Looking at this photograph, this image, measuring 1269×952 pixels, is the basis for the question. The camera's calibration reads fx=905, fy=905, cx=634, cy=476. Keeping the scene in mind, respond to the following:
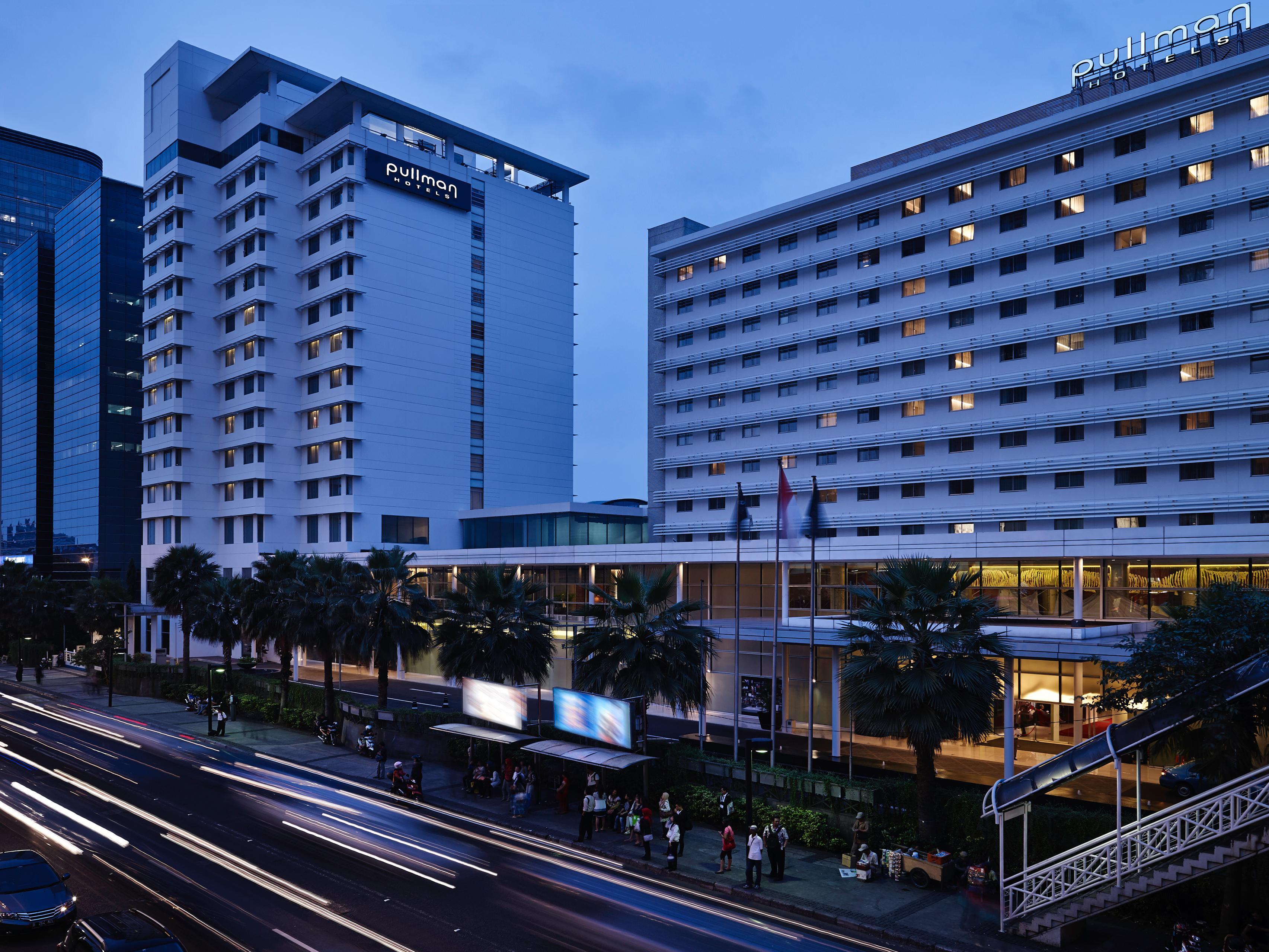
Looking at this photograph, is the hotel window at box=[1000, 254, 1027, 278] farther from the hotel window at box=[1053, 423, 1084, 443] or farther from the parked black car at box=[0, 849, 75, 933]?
the parked black car at box=[0, 849, 75, 933]

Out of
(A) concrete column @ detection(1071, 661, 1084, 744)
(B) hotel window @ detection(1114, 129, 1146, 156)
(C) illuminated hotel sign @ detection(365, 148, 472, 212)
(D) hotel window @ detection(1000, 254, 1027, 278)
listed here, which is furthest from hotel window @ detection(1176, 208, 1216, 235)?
(C) illuminated hotel sign @ detection(365, 148, 472, 212)

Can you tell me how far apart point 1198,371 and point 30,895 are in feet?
201

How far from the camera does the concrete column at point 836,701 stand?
3938cm

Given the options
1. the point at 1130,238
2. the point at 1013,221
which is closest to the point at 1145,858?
the point at 1130,238

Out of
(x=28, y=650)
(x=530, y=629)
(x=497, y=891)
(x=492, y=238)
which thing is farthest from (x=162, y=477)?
(x=497, y=891)

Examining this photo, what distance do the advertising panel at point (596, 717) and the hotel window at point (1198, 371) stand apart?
144ft

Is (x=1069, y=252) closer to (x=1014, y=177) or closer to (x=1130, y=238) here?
(x=1130, y=238)

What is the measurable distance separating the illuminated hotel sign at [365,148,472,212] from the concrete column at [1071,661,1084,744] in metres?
72.1

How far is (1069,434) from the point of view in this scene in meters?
60.1

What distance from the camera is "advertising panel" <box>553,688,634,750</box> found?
104 ft

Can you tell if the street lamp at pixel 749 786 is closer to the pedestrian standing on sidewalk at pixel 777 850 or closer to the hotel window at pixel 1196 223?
the pedestrian standing on sidewalk at pixel 777 850

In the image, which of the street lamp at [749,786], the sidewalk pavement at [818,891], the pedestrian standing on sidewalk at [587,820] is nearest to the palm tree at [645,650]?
the pedestrian standing on sidewalk at [587,820]

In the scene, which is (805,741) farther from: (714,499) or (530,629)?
(714,499)

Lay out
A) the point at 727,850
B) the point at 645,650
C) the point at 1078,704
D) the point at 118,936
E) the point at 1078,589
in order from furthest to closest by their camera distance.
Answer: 1. the point at 1078,704
2. the point at 1078,589
3. the point at 645,650
4. the point at 727,850
5. the point at 118,936
